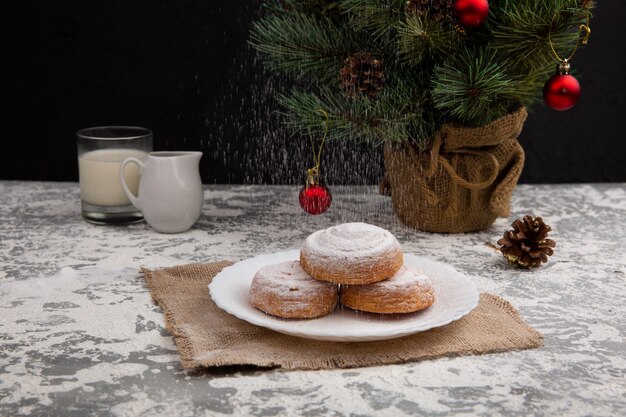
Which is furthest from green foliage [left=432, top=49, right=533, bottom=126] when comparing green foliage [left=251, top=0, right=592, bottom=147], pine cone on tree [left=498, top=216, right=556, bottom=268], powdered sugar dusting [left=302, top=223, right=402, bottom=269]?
powdered sugar dusting [left=302, top=223, right=402, bottom=269]

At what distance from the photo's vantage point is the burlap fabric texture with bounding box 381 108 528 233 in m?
1.19

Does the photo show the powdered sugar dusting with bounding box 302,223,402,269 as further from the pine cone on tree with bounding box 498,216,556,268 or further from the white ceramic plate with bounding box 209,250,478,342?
the pine cone on tree with bounding box 498,216,556,268

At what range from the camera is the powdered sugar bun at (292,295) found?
0.85 m

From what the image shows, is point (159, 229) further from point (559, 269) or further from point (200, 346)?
point (559, 269)

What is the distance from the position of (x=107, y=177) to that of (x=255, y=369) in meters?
0.61

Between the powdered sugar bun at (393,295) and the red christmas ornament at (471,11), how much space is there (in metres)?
0.38

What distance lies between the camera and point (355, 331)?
2.68 feet

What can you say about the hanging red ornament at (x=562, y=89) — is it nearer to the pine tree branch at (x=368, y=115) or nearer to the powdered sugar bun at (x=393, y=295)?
the pine tree branch at (x=368, y=115)

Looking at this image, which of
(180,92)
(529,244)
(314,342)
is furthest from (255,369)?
(180,92)

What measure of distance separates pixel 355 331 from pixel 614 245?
22.7 inches

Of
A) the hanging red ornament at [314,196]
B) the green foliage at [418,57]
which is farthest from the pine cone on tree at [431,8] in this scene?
the hanging red ornament at [314,196]

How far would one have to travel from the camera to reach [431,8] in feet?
3.63

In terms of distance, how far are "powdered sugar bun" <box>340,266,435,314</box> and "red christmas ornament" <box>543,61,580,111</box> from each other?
39 centimetres

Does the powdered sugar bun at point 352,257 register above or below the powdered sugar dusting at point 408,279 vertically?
above
